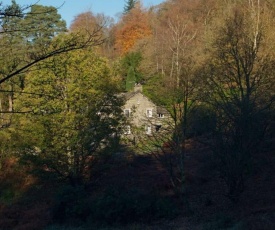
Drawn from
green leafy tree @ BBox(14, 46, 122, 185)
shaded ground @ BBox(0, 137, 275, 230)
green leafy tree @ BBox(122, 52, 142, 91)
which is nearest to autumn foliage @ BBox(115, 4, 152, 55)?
green leafy tree @ BBox(122, 52, 142, 91)

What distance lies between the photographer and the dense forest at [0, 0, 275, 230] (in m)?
12.4

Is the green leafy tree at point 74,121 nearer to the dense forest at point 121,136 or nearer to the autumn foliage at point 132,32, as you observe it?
the dense forest at point 121,136

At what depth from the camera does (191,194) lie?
23547 mm

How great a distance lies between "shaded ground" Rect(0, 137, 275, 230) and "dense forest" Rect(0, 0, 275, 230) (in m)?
0.08

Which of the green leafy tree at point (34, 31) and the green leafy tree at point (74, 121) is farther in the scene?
the green leafy tree at point (74, 121)

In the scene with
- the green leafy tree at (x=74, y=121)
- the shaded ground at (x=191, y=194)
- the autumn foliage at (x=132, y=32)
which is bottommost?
the shaded ground at (x=191, y=194)

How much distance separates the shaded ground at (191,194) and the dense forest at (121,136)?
8 cm

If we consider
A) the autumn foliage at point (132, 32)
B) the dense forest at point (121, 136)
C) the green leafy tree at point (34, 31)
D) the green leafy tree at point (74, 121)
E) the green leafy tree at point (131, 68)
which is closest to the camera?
the green leafy tree at point (34, 31)

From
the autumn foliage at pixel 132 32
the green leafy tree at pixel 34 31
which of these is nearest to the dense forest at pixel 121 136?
the green leafy tree at pixel 34 31

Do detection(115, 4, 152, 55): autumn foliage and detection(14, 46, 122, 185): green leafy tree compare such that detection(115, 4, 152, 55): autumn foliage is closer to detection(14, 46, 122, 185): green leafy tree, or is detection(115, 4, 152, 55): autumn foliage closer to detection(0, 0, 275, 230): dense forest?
detection(0, 0, 275, 230): dense forest

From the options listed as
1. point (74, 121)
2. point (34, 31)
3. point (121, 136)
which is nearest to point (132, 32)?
point (121, 136)

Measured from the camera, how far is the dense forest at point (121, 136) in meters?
12.4

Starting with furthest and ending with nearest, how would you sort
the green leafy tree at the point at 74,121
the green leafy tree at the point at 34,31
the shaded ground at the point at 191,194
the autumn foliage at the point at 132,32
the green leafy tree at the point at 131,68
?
the autumn foliage at the point at 132,32 < the green leafy tree at the point at 131,68 < the green leafy tree at the point at 74,121 < the shaded ground at the point at 191,194 < the green leafy tree at the point at 34,31

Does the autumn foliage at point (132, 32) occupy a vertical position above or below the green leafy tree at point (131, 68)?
above
